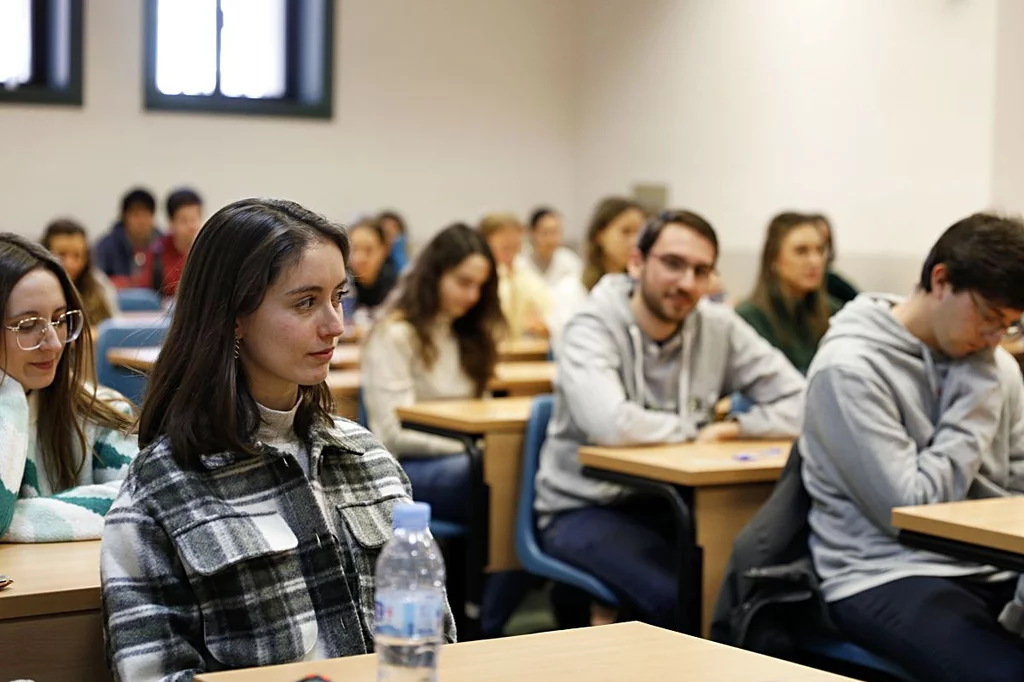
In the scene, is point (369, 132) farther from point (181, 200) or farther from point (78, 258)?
point (78, 258)

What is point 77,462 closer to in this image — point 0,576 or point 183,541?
point 0,576

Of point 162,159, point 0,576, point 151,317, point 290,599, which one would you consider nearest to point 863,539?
point 290,599

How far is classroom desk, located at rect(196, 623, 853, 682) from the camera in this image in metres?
1.61

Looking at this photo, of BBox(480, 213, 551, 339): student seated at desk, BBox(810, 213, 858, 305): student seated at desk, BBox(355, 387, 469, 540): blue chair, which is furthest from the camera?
BBox(480, 213, 551, 339): student seated at desk

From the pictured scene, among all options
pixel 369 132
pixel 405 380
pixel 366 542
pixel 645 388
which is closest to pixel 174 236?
pixel 369 132

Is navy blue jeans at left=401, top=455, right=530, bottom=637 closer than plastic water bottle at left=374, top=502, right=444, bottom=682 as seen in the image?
No

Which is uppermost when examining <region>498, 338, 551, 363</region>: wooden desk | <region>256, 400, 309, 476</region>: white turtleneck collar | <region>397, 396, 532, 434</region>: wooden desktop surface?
<region>256, 400, 309, 476</region>: white turtleneck collar

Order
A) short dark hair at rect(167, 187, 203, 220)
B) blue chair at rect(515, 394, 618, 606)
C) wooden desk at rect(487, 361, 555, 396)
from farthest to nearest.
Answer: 1. short dark hair at rect(167, 187, 203, 220)
2. wooden desk at rect(487, 361, 555, 396)
3. blue chair at rect(515, 394, 618, 606)

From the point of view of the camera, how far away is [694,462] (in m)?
3.36

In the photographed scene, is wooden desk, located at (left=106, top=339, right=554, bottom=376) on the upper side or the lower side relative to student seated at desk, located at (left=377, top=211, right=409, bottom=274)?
lower

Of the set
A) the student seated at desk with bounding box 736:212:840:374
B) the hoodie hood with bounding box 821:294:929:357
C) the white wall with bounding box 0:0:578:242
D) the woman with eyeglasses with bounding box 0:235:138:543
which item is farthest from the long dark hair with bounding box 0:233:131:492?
the white wall with bounding box 0:0:578:242

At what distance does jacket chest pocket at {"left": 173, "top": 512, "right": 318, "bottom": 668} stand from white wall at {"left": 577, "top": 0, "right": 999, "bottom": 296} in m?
5.34

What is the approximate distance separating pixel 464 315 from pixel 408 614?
3300 millimetres

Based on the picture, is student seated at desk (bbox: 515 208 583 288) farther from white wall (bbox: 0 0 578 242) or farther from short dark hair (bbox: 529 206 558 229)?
white wall (bbox: 0 0 578 242)
